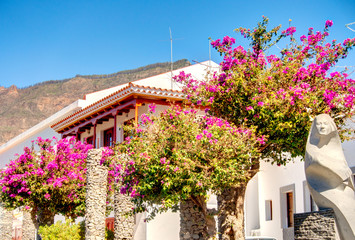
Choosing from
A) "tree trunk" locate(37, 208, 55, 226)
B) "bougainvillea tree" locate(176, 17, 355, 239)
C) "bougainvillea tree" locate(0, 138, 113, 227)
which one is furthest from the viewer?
"tree trunk" locate(37, 208, 55, 226)

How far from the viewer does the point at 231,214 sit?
13.0 meters

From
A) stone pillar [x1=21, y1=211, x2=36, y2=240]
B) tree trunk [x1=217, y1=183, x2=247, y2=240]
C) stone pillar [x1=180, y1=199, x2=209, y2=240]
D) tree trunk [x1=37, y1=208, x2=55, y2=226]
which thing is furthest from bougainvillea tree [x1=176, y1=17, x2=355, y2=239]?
stone pillar [x1=21, y1=211, x2=36, y2=240]

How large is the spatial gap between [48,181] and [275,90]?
34.7ft

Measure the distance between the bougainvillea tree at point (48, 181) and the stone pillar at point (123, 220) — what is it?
1599 millimetres

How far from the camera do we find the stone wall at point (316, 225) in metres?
9.15

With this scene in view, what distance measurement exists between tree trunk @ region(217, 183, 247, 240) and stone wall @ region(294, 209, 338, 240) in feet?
10.6

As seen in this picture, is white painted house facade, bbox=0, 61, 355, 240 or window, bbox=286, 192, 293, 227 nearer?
white painted house facade, bbox=0, 61, 355, 240

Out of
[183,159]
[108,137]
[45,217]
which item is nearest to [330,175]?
[183,159]

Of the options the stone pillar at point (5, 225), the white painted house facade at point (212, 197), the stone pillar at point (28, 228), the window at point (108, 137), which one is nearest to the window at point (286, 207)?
the white painted house facade at point (212, 197)

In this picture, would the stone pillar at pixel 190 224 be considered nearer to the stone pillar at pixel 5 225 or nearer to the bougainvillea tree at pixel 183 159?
the bougainvillea tree at pixel 183 159

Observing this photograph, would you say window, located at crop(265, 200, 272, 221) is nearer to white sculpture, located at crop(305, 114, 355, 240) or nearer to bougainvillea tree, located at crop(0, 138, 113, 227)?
bougainvillea tree, located at crop(0, 138, 113, 227)

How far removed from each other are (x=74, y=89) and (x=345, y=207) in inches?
2993

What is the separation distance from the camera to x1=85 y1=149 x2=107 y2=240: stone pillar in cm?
1767

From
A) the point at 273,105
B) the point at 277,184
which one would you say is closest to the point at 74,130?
the point at 277,184
